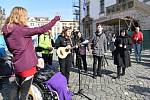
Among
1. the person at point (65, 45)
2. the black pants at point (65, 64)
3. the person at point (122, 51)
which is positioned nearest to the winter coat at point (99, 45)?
the person at point (122, 51)

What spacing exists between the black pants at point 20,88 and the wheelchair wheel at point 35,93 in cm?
109

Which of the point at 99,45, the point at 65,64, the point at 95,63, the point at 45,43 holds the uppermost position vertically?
the point at 45,43

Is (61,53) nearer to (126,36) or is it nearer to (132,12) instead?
(126,36)

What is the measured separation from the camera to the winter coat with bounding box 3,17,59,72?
5.09 metres

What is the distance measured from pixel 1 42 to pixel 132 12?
988 inches

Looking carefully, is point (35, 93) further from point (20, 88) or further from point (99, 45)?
point (99, 45)

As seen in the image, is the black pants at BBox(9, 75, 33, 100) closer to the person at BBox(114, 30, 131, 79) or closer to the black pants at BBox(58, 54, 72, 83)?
the black pants at BBox(58, 54, 72, 83)

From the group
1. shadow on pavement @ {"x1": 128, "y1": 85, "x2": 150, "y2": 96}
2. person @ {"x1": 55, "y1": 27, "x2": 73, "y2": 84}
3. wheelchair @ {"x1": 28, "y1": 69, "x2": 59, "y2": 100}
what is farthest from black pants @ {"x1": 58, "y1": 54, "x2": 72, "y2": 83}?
wheelchair @ {"x1": 28, "y1": 69, "x2": 59, "y2": 100}

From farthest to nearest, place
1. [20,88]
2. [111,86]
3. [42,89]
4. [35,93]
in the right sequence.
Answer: [111,86] < [42,89] < [35,93] < [20,88]

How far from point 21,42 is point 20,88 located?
2.38 feet

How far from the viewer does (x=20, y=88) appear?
530cm

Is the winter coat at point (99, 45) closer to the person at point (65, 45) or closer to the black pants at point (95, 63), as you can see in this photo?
the black pants at point (95, 63)

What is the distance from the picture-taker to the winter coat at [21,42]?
5.09 meters

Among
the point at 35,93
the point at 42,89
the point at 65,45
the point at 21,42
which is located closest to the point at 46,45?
the point at 65,45
